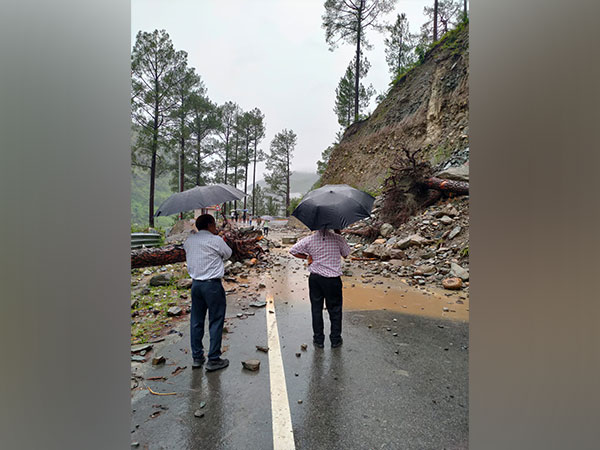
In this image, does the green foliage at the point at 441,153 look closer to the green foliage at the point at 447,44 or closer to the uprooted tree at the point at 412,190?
the uprooted tree at the point at 412,190

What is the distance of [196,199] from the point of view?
132 inches

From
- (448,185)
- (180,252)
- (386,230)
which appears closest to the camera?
(180,252)

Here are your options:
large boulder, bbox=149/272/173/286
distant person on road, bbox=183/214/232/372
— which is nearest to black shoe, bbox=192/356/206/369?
distant person on road, bbox=183/214/232/372

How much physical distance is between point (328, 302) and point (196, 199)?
7.09 feet

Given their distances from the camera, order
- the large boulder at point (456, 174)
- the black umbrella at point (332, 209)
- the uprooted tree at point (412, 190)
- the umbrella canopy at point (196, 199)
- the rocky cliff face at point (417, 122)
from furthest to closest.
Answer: the rocky cliff face at point (417, 122)
the uprooted tree at point (412, 190)
the large boulder at point (456, 174)
the black umbrella at point (332, 209)
the umbrella canopy at point (196, 199)

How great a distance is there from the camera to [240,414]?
2318mm

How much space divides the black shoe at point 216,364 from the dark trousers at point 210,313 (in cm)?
4

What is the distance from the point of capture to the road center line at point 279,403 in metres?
2.04

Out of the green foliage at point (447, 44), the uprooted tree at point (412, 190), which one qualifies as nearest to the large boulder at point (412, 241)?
the uprooted tree at point (412, 190)

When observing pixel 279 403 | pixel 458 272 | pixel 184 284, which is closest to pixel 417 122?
pixel 458 272

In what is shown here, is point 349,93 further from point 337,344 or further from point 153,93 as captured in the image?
point 337,344
